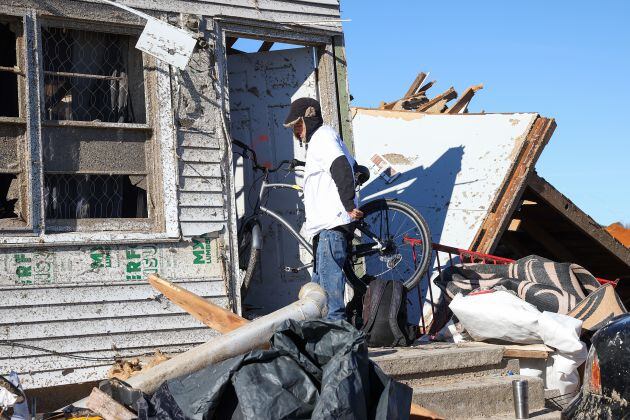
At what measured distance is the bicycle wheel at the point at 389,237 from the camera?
26.4 ft

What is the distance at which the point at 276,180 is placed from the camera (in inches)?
363

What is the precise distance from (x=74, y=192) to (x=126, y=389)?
2830 millimetres

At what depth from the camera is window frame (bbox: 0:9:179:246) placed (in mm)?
7230

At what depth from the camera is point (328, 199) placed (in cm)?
735

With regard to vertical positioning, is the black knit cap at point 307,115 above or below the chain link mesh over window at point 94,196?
above

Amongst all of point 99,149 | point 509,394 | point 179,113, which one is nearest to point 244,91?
point 179,113

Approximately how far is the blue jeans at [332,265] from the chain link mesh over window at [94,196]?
165cm

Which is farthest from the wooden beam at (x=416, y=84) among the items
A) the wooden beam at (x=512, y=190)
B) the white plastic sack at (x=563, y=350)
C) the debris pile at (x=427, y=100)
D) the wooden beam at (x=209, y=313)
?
the wooden beam at (x=209, y=313)

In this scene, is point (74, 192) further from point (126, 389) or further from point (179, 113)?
point (126, 389)

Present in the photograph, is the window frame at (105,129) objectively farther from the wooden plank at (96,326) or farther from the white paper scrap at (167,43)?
the wooden plank at (96,326)

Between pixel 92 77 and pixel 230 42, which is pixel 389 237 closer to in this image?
pixel 230 42

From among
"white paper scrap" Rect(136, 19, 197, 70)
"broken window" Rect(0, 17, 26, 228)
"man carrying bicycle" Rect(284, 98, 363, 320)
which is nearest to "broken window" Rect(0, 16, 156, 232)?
"broken window" Rect(0, 17, 26, 228)

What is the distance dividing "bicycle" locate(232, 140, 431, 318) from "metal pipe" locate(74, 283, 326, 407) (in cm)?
175

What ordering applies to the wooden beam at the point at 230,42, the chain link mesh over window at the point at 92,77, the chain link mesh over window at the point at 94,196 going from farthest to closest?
the wooden beam at the point at 230,42, the chain link mesh over window at the point at 92,77, the chain link mesh over window at the point at 94,196
